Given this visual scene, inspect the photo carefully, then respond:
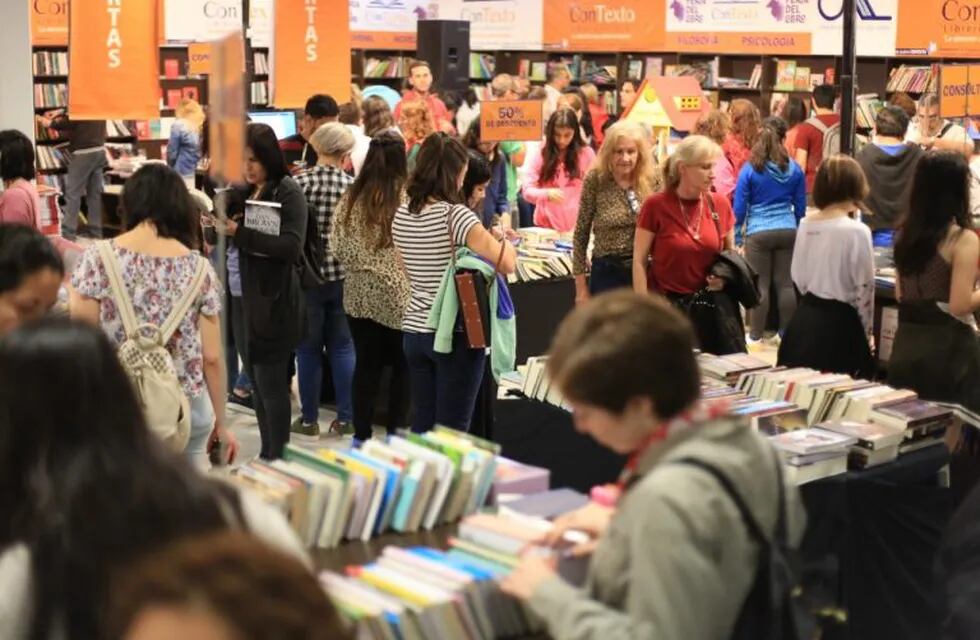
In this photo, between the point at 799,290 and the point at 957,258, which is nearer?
the point at 957,258

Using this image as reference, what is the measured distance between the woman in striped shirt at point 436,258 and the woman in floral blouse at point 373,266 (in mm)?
246

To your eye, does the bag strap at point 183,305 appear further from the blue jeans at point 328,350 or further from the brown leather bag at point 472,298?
the blue jeans at point 328,350

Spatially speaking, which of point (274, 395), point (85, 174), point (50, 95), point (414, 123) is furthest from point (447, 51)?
point (274, 395)

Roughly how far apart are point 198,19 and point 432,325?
34.6 feet

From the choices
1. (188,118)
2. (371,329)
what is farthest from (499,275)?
(188,118)

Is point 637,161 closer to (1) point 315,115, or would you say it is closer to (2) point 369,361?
(2) point 369,361

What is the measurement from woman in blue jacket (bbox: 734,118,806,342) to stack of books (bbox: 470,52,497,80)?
8850 mm

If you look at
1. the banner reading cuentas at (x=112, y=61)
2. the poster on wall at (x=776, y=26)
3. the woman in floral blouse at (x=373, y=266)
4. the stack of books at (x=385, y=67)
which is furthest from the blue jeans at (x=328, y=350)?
the stack of books at (x=385, y=67)

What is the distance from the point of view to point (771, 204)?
866cm

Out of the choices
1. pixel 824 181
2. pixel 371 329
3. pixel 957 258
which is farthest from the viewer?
pixel 371 329

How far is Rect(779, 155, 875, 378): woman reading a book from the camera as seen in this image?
549cm

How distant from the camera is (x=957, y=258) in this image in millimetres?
4984

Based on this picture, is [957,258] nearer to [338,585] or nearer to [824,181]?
[824,181]

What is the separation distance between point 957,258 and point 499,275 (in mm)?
1775
